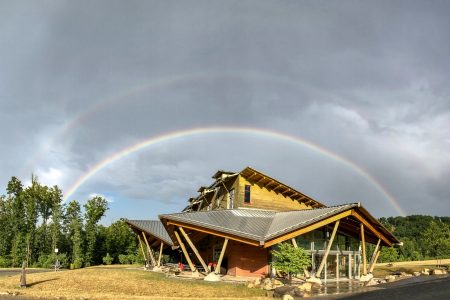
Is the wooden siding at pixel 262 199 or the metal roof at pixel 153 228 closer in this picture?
the wooden siding at pixel 262 199

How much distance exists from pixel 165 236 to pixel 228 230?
681 inches

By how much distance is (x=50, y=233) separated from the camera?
209 feet

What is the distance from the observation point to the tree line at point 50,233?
5978 centimetres

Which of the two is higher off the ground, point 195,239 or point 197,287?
point 195,239

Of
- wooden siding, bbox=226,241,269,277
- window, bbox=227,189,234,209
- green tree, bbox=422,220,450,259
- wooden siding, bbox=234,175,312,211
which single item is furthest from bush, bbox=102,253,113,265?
green tree, bbox=422,220,450,259

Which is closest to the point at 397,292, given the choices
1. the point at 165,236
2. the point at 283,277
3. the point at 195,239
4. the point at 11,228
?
the point at 283,277

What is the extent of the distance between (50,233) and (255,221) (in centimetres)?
4495

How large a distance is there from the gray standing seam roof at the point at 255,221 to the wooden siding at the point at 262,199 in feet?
12.7

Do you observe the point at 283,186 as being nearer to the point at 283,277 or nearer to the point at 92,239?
the point at 283,277

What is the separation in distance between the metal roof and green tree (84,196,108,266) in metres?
21.4

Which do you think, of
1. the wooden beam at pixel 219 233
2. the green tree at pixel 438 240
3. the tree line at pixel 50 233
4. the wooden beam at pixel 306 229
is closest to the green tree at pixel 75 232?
the tree line at pixel 50 233

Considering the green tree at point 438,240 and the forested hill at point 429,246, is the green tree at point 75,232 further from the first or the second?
the green tree at point 438,240

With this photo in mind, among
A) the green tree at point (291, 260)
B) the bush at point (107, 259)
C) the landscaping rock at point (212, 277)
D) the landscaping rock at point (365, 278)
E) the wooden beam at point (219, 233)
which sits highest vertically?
the wooden beam at point (219, 233)

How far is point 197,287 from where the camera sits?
76.0 feet
